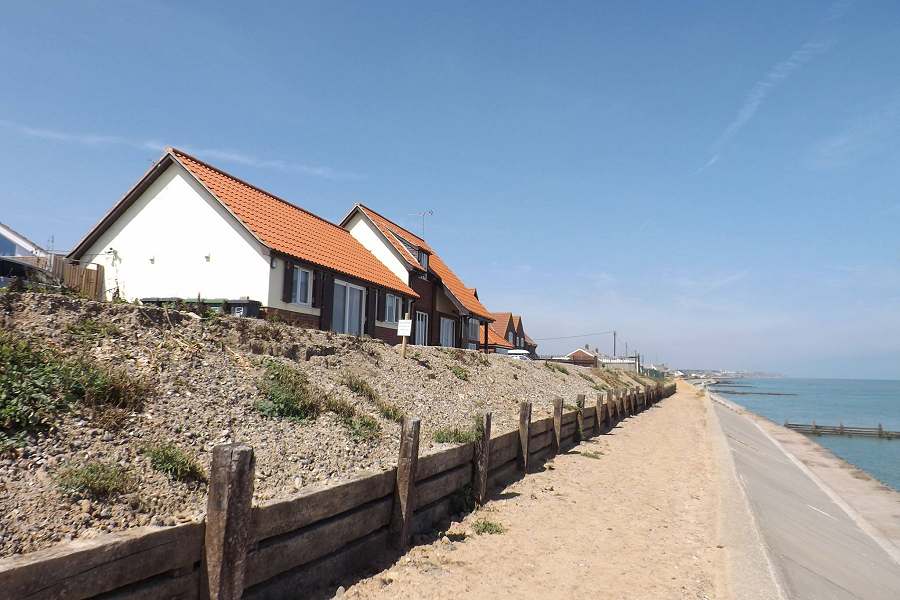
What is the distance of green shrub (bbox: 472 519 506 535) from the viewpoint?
27.1 feet

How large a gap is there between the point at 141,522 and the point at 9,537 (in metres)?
1.11

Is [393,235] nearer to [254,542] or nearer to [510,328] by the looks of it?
[254,542]

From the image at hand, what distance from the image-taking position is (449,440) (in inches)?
429

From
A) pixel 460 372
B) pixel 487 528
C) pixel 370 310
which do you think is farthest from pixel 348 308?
pixel 487 528

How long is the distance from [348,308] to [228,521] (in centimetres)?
1908

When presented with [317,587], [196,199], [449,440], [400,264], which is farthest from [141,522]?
[400,264]

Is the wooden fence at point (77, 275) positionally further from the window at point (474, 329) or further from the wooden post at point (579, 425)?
the window at point (474, 329)

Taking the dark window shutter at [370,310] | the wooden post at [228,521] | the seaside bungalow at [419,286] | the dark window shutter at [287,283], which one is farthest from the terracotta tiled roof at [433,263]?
the wooden post at [228,521]

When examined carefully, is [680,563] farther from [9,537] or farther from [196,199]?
[196,199]

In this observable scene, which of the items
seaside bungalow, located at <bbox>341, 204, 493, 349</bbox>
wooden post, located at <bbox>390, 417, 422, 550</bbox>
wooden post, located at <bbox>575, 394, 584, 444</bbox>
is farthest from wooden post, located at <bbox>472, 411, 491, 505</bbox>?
seaside bungalow, located at <bbox>341, 204, 493, 349</bbox>

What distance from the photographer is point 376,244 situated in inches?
1252

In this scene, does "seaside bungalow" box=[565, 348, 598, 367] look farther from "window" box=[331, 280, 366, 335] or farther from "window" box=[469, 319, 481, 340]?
"window" box=[331, 280, 366, 335]

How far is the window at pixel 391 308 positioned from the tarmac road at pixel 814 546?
1552 cm

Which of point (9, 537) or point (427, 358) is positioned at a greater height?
point (427, 358)
